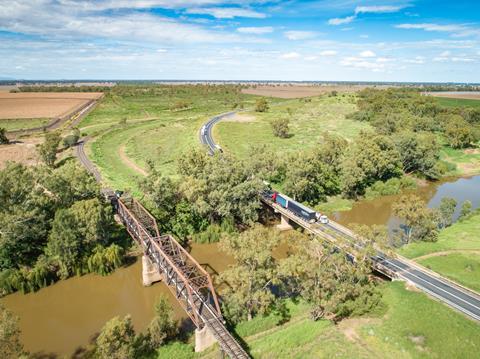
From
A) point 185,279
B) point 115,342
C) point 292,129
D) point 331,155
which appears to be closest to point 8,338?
point 115,342

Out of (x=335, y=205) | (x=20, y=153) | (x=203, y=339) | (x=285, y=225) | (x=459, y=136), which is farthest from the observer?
(x=459, y=136)

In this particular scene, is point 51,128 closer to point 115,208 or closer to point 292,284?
point 115,208

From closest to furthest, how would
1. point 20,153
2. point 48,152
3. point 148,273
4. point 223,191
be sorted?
point 148,273 < point 223,191 < point 48,152 < point 20,153

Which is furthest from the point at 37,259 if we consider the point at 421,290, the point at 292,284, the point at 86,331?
the point at 421,290

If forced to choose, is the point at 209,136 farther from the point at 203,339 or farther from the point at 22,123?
the point at 203,339

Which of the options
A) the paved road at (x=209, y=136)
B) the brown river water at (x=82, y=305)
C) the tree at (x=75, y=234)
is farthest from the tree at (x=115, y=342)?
the paved road at (x=209, y=136)

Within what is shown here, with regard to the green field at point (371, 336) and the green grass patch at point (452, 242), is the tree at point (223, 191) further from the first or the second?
the green grass patch at point (452, 242)

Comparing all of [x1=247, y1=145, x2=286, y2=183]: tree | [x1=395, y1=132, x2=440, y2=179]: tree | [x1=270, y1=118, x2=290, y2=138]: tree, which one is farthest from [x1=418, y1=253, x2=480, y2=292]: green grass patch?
[x1=270, y1=118, x2=290, y2=138]: tree
